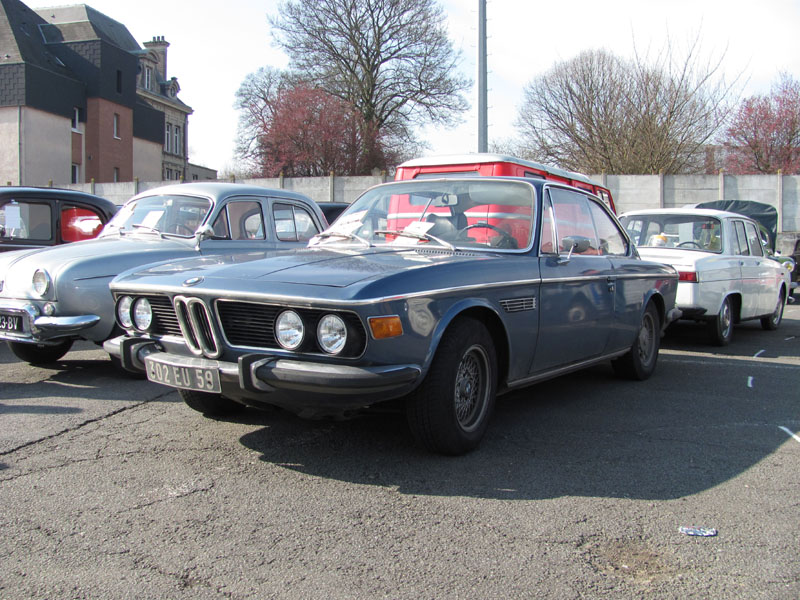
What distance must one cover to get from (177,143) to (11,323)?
173 ft

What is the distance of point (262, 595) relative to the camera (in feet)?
8.27

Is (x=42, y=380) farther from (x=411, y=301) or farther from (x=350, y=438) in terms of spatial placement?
(x=411, y=301)

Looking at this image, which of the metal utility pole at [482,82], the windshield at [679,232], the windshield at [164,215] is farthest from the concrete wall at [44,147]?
the windshield at [679,232]

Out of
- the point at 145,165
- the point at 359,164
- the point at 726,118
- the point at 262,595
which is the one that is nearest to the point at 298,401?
the point at 262,595

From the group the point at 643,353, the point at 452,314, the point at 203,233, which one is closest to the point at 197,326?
the point at 452,314

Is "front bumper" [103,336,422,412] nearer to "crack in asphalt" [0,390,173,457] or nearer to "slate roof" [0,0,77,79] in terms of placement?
"crack in asphalt" [0,390,173,457]

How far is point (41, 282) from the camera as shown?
5.96 meters

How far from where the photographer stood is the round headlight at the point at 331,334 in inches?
138

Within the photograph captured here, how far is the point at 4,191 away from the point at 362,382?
6.51m

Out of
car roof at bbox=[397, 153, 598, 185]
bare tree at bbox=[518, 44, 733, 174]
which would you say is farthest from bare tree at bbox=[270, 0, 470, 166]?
car roof at bbox=[397, 153, 598, 185]

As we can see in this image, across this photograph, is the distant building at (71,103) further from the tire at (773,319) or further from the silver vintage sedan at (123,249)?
the tire at (773,319)

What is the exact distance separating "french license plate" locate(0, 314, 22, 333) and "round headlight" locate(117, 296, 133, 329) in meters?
2.08

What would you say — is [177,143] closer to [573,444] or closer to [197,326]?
[197,326]

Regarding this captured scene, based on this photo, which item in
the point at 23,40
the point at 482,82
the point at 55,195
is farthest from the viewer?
the point at 23,40
